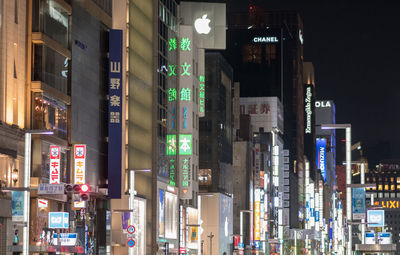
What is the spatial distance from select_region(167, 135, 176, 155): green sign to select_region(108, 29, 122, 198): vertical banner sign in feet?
65.6

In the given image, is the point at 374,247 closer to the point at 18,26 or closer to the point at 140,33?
the point at 18,26

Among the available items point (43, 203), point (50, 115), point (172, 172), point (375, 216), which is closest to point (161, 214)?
point (172, 172)

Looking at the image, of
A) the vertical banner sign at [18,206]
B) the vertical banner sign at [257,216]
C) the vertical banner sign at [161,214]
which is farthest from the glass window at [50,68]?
the vertical banner sign at [257,216]

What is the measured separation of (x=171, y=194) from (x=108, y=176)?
2215cm

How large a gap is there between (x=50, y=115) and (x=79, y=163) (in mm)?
4987

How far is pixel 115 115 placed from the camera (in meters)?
81.7

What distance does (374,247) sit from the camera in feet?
220

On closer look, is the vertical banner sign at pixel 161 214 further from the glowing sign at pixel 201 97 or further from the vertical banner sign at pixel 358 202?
the vertical banner sign at pixel 358 202

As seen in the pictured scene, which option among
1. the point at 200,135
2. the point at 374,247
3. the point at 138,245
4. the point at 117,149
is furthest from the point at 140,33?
the point at 200,135

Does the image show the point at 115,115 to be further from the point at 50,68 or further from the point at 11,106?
the point at 11,106

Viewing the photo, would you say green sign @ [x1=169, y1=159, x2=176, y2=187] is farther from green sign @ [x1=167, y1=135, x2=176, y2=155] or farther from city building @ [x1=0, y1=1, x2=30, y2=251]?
city building @ [x1=0, y1=1, x2=30, y2=251]

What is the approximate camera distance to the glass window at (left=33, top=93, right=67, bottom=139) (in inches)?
2581

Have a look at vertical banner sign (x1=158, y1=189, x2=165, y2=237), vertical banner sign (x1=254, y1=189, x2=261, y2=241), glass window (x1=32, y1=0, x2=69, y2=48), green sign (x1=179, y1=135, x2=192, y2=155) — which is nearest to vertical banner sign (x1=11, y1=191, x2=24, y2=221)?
glass window (x1=32, y1=0, x2=69, y2=48)

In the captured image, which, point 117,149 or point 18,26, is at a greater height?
point 18,26
